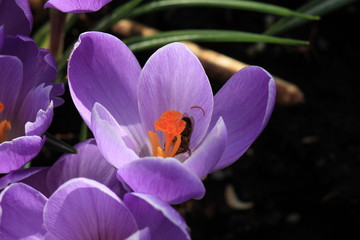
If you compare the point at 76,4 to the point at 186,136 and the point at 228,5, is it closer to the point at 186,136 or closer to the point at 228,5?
the point at 186,136

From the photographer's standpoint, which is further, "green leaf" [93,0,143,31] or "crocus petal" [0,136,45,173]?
"green leaf" [93,0,143,31]

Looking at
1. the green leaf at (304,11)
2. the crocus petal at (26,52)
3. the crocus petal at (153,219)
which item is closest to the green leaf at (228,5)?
the green leaf at (304,11)

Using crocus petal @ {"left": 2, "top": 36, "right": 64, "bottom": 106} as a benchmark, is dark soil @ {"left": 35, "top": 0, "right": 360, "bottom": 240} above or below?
below

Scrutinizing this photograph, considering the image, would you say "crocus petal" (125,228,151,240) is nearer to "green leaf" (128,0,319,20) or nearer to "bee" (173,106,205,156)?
"bee" (173,106,205,156)

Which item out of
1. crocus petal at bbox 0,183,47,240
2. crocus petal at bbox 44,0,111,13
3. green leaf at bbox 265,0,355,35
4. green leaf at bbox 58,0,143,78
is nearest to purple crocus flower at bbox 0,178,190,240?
crocus petal at bbox 0,183,47,240

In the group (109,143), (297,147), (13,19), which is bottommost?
(297,147)

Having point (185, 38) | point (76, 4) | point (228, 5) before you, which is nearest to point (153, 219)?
point (76, 4)

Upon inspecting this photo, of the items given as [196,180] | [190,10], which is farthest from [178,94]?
[190,10]
